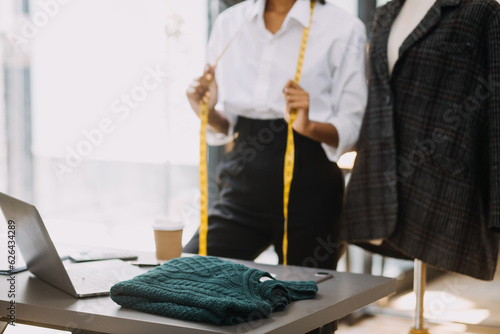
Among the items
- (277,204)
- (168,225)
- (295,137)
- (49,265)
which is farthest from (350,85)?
(49,265)

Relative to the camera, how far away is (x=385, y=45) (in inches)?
89.3

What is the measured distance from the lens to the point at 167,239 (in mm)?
1724

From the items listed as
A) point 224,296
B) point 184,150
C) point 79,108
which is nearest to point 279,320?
point 224,296

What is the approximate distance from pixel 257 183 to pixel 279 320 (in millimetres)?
1004

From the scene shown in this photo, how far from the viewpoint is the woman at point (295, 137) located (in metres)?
2.15

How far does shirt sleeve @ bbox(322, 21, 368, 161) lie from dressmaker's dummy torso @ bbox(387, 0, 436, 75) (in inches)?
5.4

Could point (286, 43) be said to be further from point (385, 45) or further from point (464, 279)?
point (464, 279)

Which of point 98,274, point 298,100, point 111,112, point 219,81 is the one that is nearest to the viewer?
point 98,274

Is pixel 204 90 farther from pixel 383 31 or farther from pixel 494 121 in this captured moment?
pixel 494 121

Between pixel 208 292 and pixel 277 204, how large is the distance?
37.4 inches

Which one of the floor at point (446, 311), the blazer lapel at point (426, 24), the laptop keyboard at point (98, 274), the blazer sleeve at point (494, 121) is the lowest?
the floor at point (446, 311)

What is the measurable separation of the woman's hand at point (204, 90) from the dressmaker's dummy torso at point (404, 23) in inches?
25.0

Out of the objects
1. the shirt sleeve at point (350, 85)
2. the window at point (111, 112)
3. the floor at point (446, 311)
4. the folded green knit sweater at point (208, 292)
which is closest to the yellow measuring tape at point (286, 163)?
the shirt sleeve at point (350, 85)

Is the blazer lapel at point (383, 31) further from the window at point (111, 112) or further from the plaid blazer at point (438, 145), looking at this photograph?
the window at point (111, 112)
